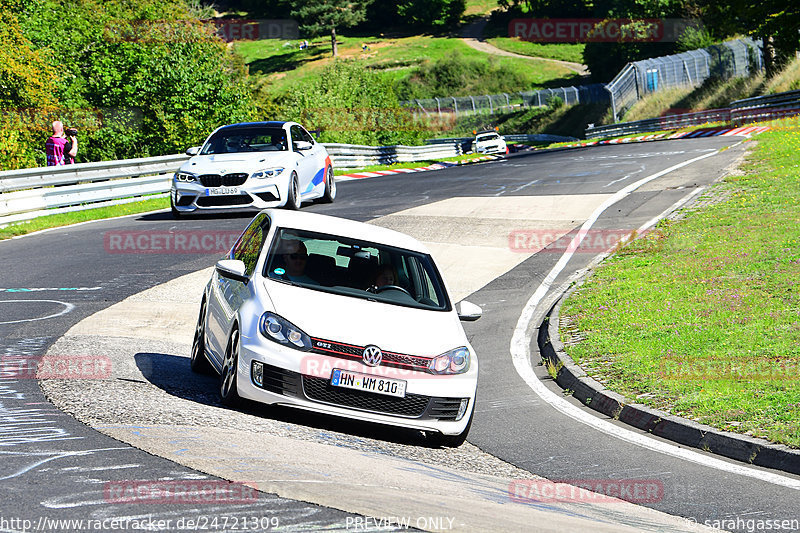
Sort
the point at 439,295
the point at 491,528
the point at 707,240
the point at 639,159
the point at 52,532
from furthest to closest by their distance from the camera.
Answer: the point at 639,159
the point at 707,240
the point at 439,295
the point at 491,528
the point at 52,532

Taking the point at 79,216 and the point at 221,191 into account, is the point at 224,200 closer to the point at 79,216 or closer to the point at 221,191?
the point at 221,191

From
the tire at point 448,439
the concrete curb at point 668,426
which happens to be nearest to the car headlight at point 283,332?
the tire at point 448,439

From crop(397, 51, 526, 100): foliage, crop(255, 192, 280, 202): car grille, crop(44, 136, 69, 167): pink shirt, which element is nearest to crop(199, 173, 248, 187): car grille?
Result: crop(255, 192, 280, 202): car grille

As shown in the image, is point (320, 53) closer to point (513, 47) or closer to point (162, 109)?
point (513, 47)

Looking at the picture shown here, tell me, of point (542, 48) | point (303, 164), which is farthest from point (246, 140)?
point (542, 48)

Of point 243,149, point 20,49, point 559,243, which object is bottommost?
point 559,243

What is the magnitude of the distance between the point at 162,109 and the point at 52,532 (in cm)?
2847

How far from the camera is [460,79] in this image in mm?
107312

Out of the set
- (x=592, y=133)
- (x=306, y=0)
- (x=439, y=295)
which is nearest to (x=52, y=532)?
(x=439, y=295)

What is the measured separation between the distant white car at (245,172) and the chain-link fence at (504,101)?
58449 mm

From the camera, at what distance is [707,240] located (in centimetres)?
1589

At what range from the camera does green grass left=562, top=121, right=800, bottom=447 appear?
8508 mm

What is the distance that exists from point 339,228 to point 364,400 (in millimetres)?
1965

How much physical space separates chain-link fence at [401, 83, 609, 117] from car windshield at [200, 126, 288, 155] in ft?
192
